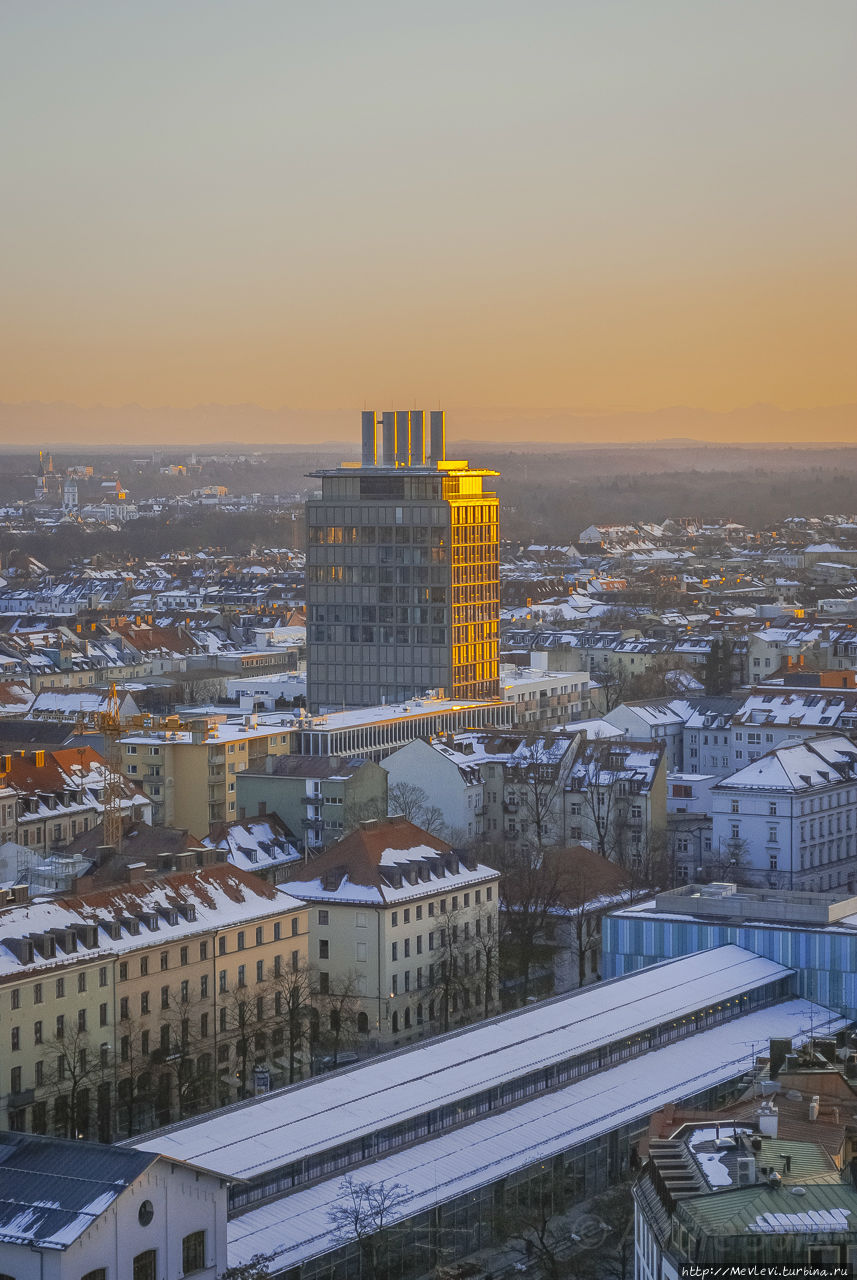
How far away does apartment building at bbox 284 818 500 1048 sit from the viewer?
6388cm

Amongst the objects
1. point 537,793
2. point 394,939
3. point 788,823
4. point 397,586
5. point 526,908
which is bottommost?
point 526,908

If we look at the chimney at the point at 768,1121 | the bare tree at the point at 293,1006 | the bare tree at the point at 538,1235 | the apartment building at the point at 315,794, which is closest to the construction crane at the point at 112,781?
the apartment building at the point at 315,794

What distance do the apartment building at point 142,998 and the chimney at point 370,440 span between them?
56.1m

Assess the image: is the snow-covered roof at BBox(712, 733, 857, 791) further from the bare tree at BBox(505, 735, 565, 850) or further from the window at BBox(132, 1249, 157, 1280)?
the window at BBox(132, 1249, 157, 1280)

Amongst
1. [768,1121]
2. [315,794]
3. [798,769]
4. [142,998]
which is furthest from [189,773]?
[768,1121]

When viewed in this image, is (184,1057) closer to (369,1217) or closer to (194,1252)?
(369,1217)

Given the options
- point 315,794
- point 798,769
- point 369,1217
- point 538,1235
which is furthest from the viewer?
point 798,769

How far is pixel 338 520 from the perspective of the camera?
109625mm

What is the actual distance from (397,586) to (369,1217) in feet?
224

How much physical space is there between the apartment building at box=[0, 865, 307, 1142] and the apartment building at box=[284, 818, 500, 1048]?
67.4 inches

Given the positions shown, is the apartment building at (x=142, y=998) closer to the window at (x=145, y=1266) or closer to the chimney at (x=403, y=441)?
the window at (x=145, y=1266)

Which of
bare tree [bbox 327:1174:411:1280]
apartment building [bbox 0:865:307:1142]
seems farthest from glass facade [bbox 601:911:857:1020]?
bare tree [bbox 327:1174:411:1280]

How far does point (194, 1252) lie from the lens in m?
38.9

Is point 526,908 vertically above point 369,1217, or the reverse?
point 369,1217
